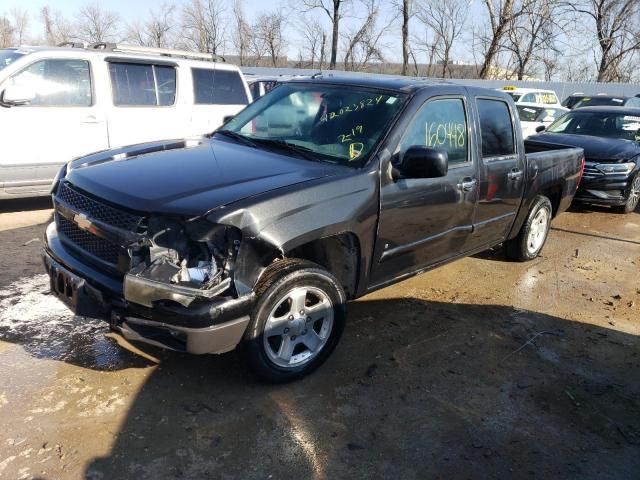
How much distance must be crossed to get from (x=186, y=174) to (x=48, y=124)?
4264mm

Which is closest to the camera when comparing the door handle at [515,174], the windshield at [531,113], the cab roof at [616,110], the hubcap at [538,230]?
the door handle at [515,174]

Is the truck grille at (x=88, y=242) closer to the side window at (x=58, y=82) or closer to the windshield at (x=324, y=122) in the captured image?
the windshield at (x=324, y=122)

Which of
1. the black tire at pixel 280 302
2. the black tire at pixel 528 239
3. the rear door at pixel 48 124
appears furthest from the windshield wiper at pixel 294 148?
the rear door at pixel 48 124

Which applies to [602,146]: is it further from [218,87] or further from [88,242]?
Answer: [88,242]

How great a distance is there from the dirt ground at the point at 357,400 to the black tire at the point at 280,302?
0.39 ft

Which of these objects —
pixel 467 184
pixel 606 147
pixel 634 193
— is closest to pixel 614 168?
pixel 606 147

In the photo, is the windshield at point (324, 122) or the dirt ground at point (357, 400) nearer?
the dirt ground at point (357, 400)

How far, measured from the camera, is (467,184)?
424 cm

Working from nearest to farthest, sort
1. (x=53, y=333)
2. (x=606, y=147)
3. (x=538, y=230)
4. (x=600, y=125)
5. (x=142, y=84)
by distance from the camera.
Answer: (x=53, y=333)
(x=538, y=230)
(x=142, y=84)
(x=606, y=147)
(x=600, y=125)

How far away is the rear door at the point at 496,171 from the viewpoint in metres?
4.52

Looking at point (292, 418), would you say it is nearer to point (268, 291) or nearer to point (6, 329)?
→ point (268, 291)

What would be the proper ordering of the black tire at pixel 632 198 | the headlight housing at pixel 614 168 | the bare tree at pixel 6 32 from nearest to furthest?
the headlight housing at pixel 614 168 → the black tire at pixel 632 198 → the bare tree at pixel 6 32

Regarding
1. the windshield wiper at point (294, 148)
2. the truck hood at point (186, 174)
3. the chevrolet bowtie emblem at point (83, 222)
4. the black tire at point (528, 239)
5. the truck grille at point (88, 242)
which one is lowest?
the black tire at point (528, 239)

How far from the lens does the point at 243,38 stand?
43.7 metres
